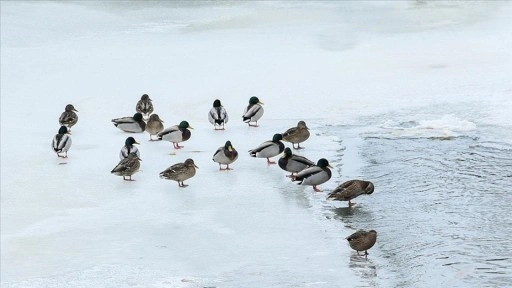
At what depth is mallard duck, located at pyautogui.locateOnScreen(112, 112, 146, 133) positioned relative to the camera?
15.3m

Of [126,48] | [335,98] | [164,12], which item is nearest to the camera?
[335,98]

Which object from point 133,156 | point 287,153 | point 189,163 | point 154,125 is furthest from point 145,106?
point 287,153

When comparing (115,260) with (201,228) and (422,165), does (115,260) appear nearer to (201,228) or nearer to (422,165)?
(201,228)

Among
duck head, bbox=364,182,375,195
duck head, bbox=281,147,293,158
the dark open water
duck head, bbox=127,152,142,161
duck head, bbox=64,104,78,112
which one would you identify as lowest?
the dark open water

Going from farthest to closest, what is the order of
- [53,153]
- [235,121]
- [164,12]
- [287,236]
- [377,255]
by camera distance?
[164,12] → [235,121] → [53,153] → [287,236] → [377,255]

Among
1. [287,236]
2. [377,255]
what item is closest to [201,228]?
[287,236]

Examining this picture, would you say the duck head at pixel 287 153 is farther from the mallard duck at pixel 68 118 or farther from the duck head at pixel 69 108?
the duck head at pixel 69 108

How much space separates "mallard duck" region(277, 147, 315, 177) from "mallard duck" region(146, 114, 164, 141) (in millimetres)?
2761

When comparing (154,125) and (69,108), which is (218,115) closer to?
(154,125)

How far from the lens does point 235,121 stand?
627 inches

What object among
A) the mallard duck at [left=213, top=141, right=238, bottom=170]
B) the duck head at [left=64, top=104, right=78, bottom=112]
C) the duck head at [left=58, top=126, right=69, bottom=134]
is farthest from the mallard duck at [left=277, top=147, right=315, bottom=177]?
the duck head at [left=64, top=104, right=78, bottom=112]

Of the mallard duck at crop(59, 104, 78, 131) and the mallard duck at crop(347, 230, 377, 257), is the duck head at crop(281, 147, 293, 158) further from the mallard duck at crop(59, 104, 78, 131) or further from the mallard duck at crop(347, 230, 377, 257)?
the mallard duck at crop(59, 104, 78, 131)

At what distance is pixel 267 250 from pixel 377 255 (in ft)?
3.60

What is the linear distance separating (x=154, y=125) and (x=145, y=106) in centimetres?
129
